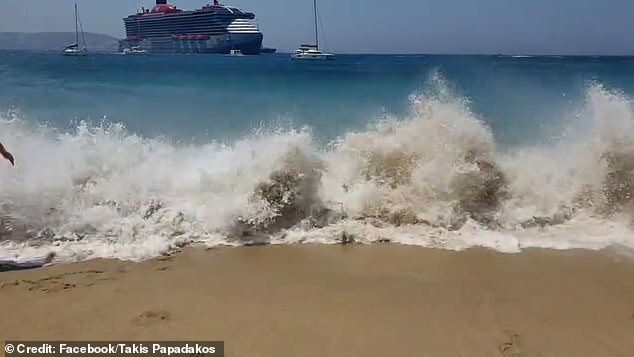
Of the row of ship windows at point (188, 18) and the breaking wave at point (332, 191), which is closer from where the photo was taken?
the breaking wave at point (332, 191)

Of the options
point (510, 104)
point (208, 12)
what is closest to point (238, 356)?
point (510, 104)

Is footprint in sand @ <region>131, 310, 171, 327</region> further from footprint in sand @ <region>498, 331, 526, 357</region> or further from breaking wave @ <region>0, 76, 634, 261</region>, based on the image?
footprint in sand @ <region>498, 331, 526, 357</region>

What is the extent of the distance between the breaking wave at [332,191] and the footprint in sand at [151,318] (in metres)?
1.38

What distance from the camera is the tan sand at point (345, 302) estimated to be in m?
3.54

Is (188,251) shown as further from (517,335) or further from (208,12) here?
(208,12)

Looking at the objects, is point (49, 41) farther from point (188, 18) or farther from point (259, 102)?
point (259, 102)

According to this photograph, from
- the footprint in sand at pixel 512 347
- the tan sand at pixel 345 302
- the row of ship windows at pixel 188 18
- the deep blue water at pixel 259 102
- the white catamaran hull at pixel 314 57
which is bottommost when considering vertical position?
the footprint in sand at pixel 512 347

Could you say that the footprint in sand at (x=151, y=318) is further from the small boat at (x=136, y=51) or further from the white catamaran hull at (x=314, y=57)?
the small boat at (x=136, y=51)

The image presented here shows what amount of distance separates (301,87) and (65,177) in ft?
44.7

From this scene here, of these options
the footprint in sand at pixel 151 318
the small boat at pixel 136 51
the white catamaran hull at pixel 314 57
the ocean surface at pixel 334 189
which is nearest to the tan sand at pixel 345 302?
the footprint in sand at pixel 151 318

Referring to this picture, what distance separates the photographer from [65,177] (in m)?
6.46

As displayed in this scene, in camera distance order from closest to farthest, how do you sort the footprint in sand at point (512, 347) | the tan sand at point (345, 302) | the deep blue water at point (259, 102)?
the footprint in sand at point (512, 347)
the tan sand at point (345, 302)
the deep blue water at point (259, 102)

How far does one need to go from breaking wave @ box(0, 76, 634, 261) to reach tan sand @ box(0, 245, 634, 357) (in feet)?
1.77

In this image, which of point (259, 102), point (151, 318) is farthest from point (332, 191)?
point (259, 102)
